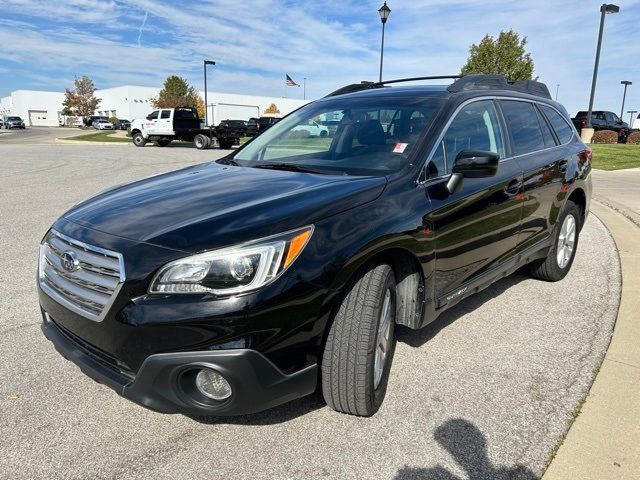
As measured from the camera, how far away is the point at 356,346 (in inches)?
94.4

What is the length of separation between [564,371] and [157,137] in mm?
27041

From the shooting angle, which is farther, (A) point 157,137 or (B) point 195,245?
(A) point 157,137

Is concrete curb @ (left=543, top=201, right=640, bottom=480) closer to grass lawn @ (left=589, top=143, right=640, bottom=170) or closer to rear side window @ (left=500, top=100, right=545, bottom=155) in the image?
rear side window @ (left=500, top=100, right=545, bottom=155)

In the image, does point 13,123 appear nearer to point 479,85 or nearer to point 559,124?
point 559,124

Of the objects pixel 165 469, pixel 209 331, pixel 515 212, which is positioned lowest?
pixel 165 469

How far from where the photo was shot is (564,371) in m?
3.16

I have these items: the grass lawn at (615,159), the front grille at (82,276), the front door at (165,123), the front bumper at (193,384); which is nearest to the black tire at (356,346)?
the front bumper at (193,384)

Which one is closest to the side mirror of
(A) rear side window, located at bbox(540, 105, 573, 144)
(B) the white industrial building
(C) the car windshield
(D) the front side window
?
(D) the front side window

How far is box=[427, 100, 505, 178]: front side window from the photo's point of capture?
122 inches

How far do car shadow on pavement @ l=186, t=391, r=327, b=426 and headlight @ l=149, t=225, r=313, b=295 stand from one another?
2.91 feet

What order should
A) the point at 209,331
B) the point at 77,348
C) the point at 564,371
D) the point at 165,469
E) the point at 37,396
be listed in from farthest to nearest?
the point at 564,371, the point at 37,396, the point at 77,348, the point at 165,469, the point at 209,331

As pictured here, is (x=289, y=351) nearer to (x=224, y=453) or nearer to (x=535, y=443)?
(x=224, y=453)

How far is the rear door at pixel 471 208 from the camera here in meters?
2.99

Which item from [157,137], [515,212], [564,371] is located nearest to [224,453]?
[564,371]
